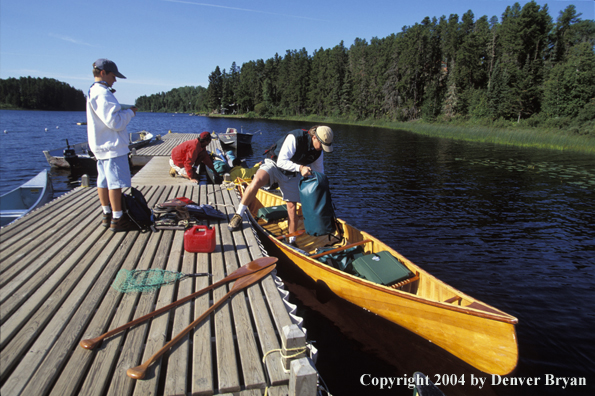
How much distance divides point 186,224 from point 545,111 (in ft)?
166

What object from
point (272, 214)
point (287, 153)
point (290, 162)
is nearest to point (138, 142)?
point (272, 214)

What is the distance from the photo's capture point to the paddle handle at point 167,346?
96.2 inches

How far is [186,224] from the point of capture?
18.2ft

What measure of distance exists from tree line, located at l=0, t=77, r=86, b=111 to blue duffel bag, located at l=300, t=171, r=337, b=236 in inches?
6388

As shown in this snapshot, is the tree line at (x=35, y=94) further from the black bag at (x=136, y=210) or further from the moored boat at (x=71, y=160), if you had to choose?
the black bag at (x=136, y=210)

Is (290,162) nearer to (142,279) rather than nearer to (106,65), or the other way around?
(142,279)

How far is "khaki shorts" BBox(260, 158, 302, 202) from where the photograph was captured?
5980 mm

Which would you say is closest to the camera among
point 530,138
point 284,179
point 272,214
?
point 284,179

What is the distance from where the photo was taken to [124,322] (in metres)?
3.07

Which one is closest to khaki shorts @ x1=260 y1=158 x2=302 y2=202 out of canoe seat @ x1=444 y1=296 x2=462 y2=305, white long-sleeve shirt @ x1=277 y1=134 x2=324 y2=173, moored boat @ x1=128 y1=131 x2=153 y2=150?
white long-sleeve shirt @ x1=277 y1=134 x2=324 y2=173

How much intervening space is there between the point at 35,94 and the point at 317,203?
163 meters

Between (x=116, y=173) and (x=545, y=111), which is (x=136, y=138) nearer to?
(x=116, y=173)

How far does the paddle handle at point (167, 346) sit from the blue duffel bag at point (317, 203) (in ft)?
7.40

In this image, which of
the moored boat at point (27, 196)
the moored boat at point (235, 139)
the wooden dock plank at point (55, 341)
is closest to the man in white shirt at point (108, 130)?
the wooden dock plank at point (55, 341)
